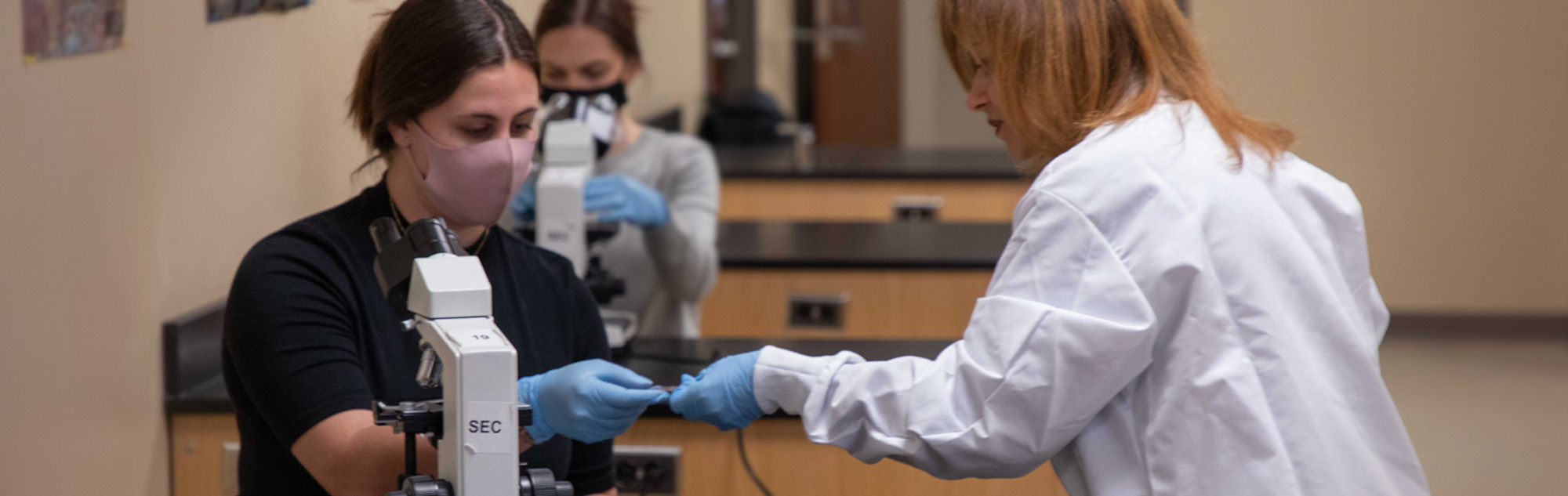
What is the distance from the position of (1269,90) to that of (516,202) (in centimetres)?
105

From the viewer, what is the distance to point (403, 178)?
1.32m

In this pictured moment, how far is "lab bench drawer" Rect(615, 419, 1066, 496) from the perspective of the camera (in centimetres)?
175

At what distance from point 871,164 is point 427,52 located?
261 centimetres

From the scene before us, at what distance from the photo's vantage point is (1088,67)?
1.19m

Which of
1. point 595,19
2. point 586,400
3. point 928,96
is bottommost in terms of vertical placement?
point 928,96

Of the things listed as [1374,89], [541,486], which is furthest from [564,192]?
[1374,89]

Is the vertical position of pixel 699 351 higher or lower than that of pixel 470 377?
lower

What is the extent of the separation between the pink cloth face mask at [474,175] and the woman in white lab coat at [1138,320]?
11.3 inches

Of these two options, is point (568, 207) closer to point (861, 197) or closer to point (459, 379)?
point (459, 379)

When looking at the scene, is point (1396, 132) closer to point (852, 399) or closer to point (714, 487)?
point (852, 399)

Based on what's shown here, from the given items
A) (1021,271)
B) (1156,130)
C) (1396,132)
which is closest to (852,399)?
(1021,271)

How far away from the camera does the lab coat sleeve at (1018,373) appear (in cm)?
109

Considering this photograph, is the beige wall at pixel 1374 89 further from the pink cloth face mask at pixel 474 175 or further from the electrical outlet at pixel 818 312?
the electrical outlet at pixel 818 312

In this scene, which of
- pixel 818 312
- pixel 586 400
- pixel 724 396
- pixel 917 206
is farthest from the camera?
pixel 917 206
